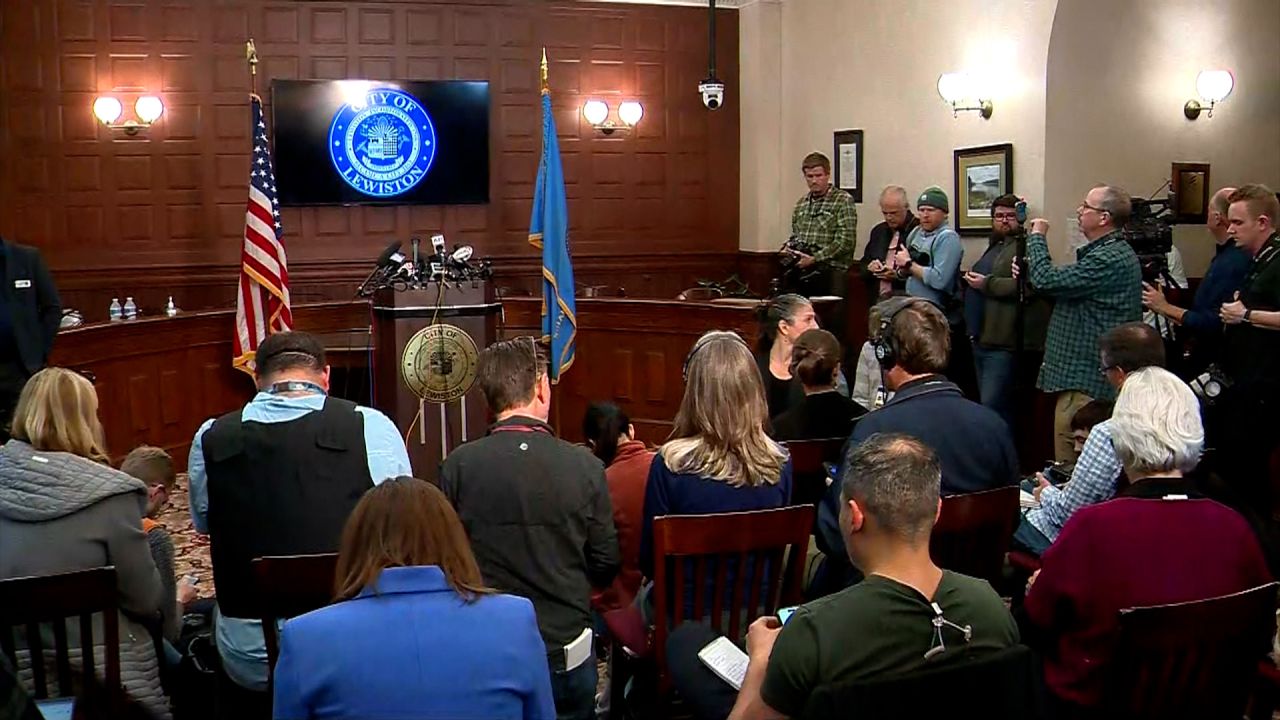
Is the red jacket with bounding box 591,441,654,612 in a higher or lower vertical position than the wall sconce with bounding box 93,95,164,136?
lower

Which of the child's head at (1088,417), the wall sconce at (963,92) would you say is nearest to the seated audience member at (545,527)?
the child's head at (1088,417)

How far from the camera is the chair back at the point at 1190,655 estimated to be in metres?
2.33

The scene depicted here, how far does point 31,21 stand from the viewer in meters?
8.70

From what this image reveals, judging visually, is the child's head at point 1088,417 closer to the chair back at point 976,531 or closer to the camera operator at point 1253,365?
the chair back at point 976,531

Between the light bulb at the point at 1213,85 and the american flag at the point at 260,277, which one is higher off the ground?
the light bulb at the point at 1213,85

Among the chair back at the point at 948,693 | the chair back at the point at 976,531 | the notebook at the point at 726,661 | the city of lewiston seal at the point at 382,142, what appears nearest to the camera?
the chair back at the point at 948,693

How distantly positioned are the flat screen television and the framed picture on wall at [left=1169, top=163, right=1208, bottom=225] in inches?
200

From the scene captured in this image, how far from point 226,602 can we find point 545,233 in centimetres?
419

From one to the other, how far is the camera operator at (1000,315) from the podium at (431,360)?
2726 mm

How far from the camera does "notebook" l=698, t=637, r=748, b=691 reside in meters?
2.31

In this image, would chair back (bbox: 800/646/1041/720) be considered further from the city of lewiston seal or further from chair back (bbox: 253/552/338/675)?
the city of lewiston seal

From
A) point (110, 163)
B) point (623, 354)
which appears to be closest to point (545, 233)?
point (623, 354)

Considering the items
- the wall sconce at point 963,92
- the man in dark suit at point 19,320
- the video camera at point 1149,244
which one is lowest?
the man in dark suit at point 19,320

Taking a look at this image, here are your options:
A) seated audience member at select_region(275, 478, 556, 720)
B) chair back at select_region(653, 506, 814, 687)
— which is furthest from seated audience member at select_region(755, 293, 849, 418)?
seated audience member at select_region(275, 478, 556, 720)
